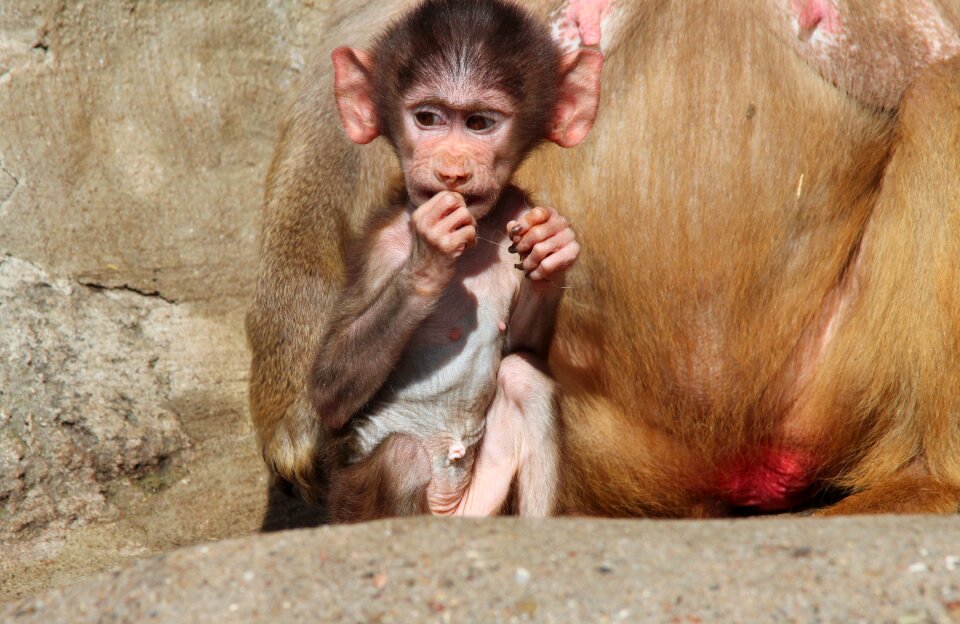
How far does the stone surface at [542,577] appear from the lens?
2369 mm

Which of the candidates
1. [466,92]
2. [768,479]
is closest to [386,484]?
[466,92]

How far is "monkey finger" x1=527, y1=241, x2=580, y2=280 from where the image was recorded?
307cm

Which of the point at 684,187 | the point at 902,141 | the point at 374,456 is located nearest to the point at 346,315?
the point at 374,456

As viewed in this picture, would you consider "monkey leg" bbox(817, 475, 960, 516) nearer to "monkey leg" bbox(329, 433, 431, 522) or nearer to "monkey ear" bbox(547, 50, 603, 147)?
"monkey leg" bbox(329, 433, 431, 522)

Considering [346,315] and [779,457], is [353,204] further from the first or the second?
[779,457]

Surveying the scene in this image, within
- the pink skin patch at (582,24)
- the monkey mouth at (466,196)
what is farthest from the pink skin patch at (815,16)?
the monkey mouth at (466,196)

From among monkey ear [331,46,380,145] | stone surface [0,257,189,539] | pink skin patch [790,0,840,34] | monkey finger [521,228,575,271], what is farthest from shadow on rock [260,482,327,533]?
pink skin patch [790,0,840,34]

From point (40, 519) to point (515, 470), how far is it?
1.45 meters

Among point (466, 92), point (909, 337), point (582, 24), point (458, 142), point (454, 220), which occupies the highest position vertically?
point (582, 24)

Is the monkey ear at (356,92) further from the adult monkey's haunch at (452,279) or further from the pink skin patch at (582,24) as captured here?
the pink skin patch at (582,24)

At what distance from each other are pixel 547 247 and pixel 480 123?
30cm

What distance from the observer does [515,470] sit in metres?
3.46

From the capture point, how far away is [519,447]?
11.3ft

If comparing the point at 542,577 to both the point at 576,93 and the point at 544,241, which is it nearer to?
the point at 544,241
